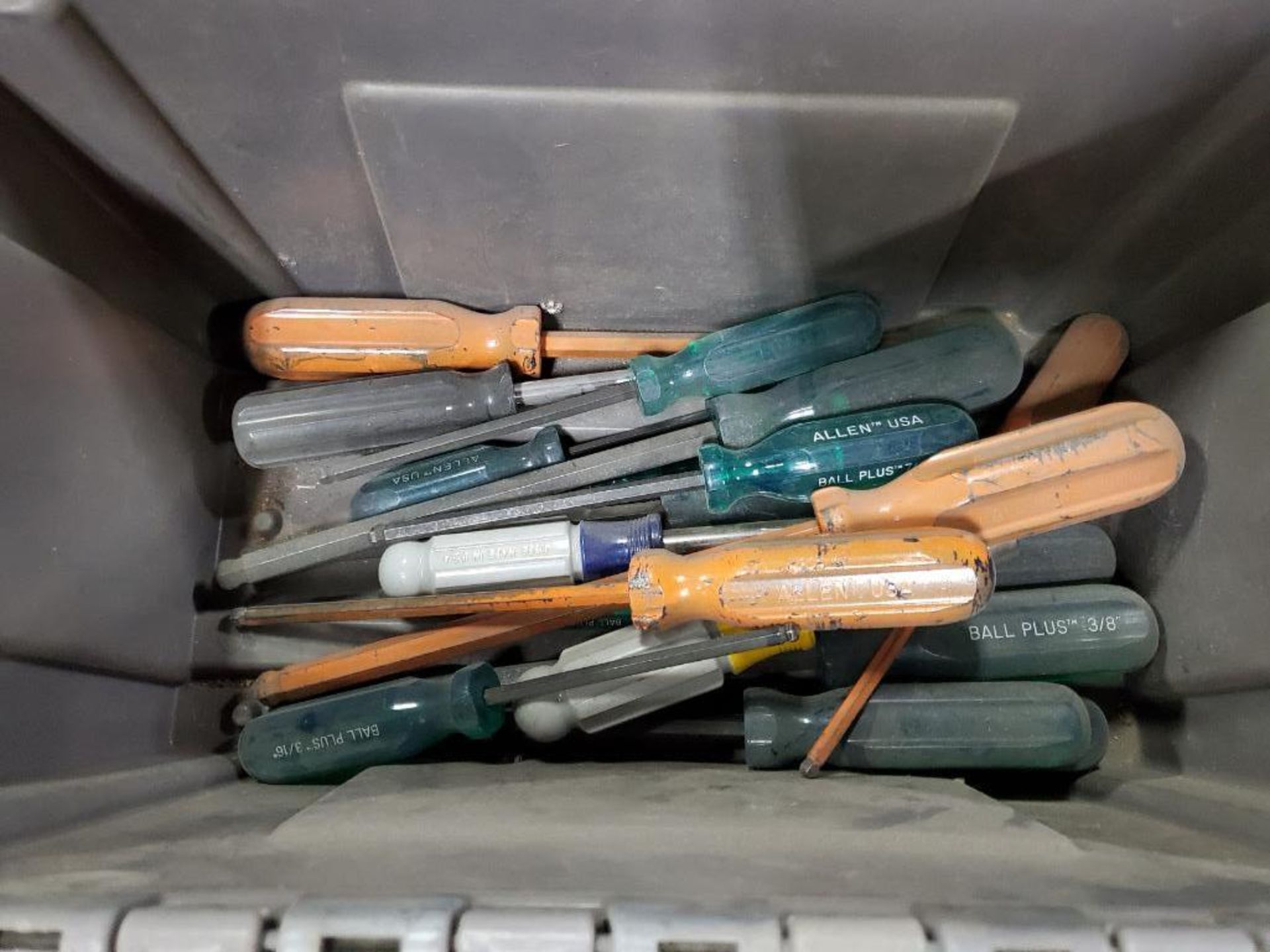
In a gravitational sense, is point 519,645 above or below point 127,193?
below

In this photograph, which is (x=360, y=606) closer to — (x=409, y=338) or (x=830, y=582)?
(x=409, y=338)

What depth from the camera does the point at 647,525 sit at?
2.50 feet

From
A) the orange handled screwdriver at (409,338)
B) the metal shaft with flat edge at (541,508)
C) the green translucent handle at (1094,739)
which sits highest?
the orange handled screwdriver at (409,338)

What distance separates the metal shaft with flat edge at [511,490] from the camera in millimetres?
Answer: 795

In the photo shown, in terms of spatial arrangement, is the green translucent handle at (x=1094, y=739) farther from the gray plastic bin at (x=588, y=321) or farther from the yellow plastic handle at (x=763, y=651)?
the yellow plastic handle at (x=763, y=651)

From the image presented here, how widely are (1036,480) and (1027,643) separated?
0.69 ft

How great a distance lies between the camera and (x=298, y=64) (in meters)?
0.59

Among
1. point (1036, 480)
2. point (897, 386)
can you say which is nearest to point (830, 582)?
point (1036, 480)

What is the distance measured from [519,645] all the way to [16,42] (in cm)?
58

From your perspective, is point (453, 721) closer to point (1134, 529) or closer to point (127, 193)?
point (127, 193)

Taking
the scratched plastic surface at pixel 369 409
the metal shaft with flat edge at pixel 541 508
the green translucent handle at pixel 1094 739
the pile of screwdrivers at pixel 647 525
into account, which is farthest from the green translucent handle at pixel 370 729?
the green translucent handle at pixel 1094 739

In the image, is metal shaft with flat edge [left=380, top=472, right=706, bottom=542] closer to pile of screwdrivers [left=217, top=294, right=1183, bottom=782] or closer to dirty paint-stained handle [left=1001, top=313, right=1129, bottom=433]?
pile of screwdrivers [left=217, top=294, right=1183, bottom=782]

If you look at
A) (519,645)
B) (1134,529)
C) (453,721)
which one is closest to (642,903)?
(453,721)

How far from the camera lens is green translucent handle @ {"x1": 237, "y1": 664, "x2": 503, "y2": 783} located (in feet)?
2.40
